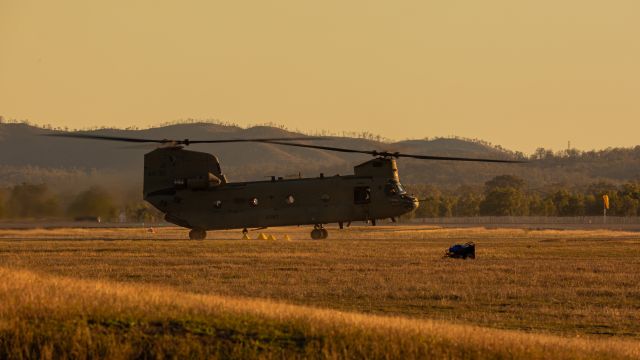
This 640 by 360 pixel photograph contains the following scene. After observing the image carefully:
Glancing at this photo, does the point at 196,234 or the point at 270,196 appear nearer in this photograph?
the point at 270,196

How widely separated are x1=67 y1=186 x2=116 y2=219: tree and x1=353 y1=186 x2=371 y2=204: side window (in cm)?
2010

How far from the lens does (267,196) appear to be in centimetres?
6316

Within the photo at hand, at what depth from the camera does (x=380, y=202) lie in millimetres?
63188

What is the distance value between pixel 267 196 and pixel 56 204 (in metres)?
18.4

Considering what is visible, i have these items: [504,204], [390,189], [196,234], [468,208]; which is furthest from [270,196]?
[468,208]

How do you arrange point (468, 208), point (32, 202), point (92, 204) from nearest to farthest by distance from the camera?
point (92, 204)
point (32, 202)
point (468, 208)

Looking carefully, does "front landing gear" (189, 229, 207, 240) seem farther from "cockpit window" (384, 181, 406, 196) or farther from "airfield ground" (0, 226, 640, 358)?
"cockpit window" (384, 181, 406, 196)

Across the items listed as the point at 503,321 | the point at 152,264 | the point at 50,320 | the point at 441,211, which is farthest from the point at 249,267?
the point at 441,211

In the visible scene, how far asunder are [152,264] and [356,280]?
1029 cm

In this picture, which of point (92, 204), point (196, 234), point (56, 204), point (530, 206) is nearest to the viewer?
point (196, 234)

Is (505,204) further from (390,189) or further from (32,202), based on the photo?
(390,189)

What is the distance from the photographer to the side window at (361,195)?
2484 inches

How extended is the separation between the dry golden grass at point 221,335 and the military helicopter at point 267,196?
3834 cm

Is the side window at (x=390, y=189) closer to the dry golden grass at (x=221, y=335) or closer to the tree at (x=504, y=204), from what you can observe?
the dry golden grass at (x=221, y=335)
